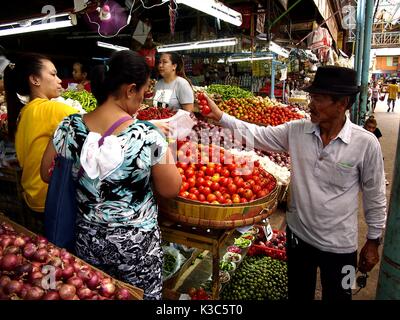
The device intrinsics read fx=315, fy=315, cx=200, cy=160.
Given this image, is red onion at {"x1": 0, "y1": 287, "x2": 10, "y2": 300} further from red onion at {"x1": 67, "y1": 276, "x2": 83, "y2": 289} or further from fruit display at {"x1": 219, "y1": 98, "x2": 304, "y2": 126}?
fruit display at {"x1": 219, "y1": 98, "x2": 304, "y2": 126}

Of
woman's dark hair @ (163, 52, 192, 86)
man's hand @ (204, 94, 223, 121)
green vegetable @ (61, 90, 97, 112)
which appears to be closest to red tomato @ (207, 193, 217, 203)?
man's hand @ (204, 94, 223, 121)

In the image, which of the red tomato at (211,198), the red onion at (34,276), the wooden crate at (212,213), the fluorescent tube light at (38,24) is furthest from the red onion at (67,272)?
the fluorescent tube light at (38,24)

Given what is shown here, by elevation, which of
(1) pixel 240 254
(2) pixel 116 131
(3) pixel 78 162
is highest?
(2) pixel 116 131

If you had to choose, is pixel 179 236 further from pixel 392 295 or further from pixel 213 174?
pixel 392 295

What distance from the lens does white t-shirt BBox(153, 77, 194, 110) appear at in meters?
4.83

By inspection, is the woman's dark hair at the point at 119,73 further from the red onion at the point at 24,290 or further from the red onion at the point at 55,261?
the red onion at the point at 24,290

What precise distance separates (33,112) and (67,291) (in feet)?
4.74

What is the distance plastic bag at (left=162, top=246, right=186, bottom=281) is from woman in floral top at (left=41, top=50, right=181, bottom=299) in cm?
89

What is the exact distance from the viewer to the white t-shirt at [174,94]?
4.83m

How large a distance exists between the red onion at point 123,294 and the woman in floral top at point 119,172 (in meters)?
0.30

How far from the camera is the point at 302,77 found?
15.1 meters
